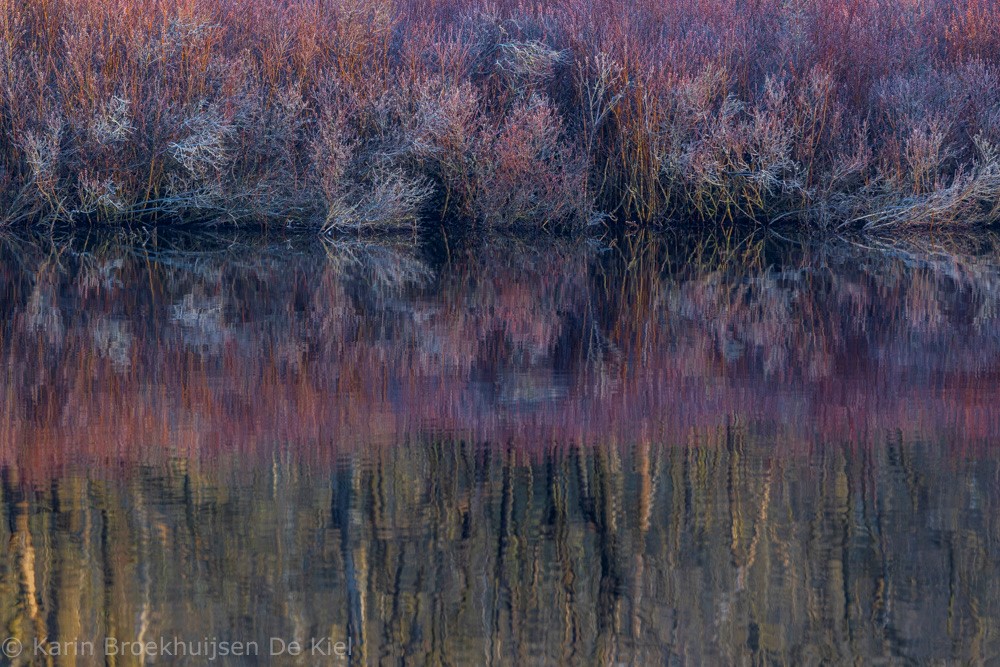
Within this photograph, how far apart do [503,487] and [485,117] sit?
12.2m

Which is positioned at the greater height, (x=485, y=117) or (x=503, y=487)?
(x=485, y=117)

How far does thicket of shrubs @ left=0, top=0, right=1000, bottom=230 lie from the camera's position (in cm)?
1641

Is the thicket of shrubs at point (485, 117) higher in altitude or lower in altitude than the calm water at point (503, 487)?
higher

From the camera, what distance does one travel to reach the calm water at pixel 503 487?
402 cm

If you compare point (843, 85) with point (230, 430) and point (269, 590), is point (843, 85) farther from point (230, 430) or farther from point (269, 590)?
point (269, 590)

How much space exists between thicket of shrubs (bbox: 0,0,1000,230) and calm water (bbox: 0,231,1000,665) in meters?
7.06

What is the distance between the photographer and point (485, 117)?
1686 cm

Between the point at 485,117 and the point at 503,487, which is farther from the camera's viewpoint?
the point at 485,117

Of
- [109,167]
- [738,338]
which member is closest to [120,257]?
[109,167]

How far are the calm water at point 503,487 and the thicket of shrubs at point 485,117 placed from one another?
7064mm

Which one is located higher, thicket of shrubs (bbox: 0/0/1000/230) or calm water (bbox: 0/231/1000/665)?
thicket of shrubs (bbox: 0/0/1000/230)

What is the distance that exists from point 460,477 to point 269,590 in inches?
50.5

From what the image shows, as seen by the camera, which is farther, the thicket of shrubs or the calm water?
the thicket of shrubs

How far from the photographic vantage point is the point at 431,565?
4.40m
